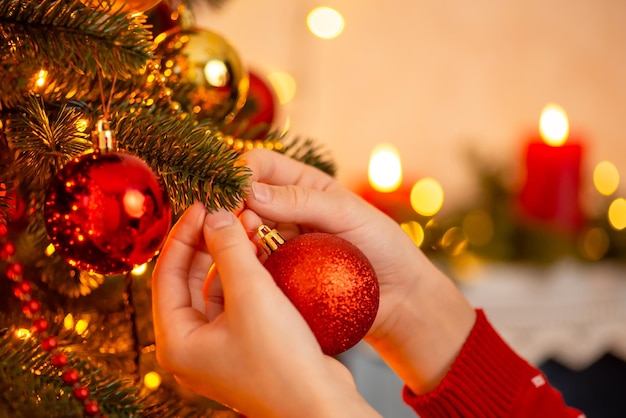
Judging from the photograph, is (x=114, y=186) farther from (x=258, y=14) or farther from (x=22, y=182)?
(x=258, y=14)

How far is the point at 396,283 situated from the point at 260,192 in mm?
234

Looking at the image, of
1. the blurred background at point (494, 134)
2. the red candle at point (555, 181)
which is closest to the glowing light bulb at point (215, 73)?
the blurred background at point (494, 134)

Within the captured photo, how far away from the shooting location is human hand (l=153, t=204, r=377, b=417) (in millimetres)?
442

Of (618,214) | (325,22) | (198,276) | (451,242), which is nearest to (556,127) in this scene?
(618,214)

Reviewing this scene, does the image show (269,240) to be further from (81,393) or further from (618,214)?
Result: (618,214)

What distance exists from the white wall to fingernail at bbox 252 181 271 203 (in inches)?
49.4

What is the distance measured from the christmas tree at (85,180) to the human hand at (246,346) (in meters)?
0.04

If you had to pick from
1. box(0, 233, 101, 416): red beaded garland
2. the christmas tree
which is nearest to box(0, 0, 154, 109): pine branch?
the christmas tree

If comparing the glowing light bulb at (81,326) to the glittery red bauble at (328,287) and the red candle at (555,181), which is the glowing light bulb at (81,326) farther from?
the red candle at (555,181)

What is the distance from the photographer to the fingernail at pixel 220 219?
51 centimetres

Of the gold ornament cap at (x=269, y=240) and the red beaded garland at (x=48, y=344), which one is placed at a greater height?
the gold ornament cap at (x=269, y=240)

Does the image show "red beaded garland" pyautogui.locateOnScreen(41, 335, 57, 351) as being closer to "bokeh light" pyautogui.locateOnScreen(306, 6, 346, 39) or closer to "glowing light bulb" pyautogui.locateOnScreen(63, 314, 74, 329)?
"glowing light bulb" pyautogui.locateOnScreen(63, 314, 74, 329)

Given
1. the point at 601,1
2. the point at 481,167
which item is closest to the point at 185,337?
the point at 481,167

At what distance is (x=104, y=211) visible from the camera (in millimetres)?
388
